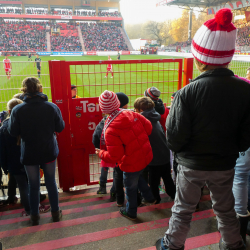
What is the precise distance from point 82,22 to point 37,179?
62542 millimetres

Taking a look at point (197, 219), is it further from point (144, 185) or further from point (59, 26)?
point (59, 26)

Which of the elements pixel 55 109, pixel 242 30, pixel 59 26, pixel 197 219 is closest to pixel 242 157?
pixel 197 219

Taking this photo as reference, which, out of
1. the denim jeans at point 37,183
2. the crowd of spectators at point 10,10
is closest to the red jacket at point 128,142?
the denim jeans at point 37,183

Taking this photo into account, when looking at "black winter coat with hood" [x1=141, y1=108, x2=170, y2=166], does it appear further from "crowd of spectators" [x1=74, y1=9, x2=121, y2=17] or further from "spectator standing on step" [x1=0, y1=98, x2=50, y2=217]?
"crowd of spectators" [x1=74, y1=9, x2=121, y2=17]

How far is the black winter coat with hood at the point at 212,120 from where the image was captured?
1521mm

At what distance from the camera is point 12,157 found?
8.84 ft

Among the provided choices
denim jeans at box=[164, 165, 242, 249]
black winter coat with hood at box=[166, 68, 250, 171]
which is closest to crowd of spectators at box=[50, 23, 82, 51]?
black winter coat with hood at box=[166, 68, 250, 171]

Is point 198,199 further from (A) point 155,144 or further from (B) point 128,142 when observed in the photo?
(A) point 155,144

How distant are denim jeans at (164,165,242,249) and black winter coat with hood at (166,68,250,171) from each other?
0.27 feet

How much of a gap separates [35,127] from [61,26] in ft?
194

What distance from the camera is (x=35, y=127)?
94.8 inches

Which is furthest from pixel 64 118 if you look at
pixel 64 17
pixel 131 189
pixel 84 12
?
pixel 84 12

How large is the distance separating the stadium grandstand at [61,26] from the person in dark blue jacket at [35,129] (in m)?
50.3

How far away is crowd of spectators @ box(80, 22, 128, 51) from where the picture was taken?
172 feet
